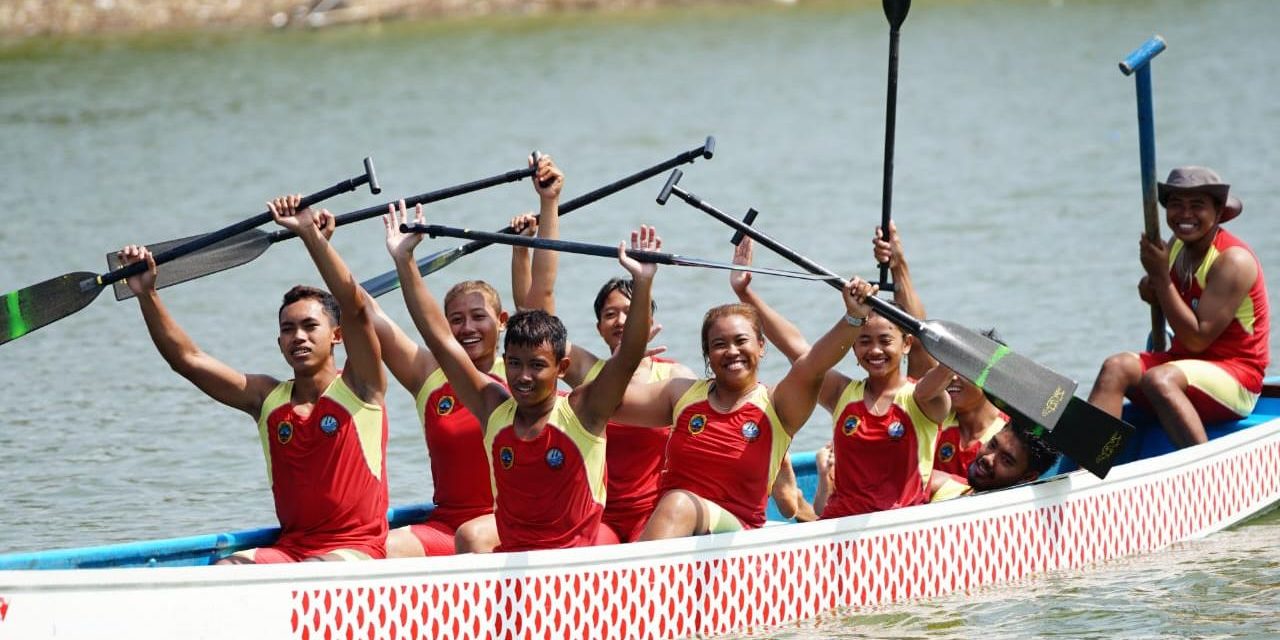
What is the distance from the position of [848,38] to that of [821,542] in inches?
1005

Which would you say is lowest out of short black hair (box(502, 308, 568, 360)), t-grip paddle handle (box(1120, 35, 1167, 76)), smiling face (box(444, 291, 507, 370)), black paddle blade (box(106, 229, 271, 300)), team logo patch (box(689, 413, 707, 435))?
team logo patch (box(689, 413, 707, 435))

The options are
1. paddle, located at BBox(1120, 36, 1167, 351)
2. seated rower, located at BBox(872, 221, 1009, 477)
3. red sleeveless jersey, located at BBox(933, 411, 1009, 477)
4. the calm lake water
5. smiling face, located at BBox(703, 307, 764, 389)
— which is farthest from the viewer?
the calm lake water

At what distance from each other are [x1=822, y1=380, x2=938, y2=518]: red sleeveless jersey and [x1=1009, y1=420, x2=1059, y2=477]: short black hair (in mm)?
486

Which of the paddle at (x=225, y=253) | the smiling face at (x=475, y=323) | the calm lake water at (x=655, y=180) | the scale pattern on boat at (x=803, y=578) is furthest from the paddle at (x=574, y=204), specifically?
the calm lake water at (x=655, y=180)

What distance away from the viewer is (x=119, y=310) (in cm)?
1505

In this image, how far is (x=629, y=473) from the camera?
23.5ft

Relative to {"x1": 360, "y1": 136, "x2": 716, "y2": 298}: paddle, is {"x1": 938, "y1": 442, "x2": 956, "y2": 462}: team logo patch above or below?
below

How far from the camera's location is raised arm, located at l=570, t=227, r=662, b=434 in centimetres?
618

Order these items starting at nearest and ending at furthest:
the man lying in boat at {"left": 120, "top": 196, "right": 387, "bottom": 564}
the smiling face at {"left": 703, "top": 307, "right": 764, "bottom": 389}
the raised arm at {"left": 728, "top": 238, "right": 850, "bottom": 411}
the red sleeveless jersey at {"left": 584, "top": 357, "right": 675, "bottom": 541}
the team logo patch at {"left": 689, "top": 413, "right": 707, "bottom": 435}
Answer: the man lying in boat at {"left": 120, "top": 196, "right": 387, "bottom": 564}
the smiling face at {"left": 703, "top": 307, "right": 764, "bottom": 389}
the team logo patch at {"left": 689, "top": 413, "right": 707, "bottom": 435}
the red sleeveless jersey at {"left": 584, "top": 357, "right": 675, "bottom": 541}
the raised arm at {"left": 728, "top": 238, "right": 850, "bottom": 411}

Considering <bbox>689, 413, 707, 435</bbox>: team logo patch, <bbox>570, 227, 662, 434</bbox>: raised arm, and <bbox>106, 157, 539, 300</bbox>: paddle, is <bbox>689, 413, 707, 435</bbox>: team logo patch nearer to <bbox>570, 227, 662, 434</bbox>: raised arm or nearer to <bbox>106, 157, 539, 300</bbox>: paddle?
<bbox>570, 227, 662, 434</bbox>: raised arm

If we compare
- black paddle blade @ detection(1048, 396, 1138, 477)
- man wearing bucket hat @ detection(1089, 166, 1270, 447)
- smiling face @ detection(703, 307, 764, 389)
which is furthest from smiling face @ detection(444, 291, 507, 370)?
man wearing bucket hat @ detection(1089, 166, 1270, 447)

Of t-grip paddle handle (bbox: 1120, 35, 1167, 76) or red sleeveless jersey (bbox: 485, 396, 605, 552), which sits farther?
t-grip paddle handle (bbox: 1120, 35, 1167, 76)

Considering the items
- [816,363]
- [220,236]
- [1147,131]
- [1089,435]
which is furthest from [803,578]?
[1147,131]

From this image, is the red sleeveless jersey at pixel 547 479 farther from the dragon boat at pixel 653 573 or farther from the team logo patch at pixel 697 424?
the team logo patch at pixel 697 424
